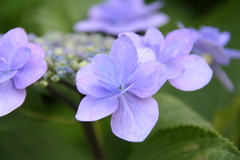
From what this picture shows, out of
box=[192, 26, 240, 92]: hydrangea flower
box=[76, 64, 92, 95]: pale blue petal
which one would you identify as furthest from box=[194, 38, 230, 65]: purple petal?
box=[76, 64, 92, 95]: pale blue petal

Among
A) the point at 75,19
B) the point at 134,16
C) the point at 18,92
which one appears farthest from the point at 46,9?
the point at 18,92

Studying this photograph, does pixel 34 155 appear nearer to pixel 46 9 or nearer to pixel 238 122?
pixel 46 9

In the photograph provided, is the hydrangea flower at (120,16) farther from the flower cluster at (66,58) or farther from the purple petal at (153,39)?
the purple petal at (153,39)

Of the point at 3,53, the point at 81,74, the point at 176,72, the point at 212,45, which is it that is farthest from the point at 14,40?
the point at 212,45

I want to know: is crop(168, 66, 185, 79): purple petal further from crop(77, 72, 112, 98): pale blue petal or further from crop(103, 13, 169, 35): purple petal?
crop(103, 13, 169, 35): purple petal

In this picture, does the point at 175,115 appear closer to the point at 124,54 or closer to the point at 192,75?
the point at 192,75

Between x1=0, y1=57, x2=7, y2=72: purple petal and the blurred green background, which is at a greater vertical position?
x1=0, y1=57, x2=7, y2=72: purple petal
